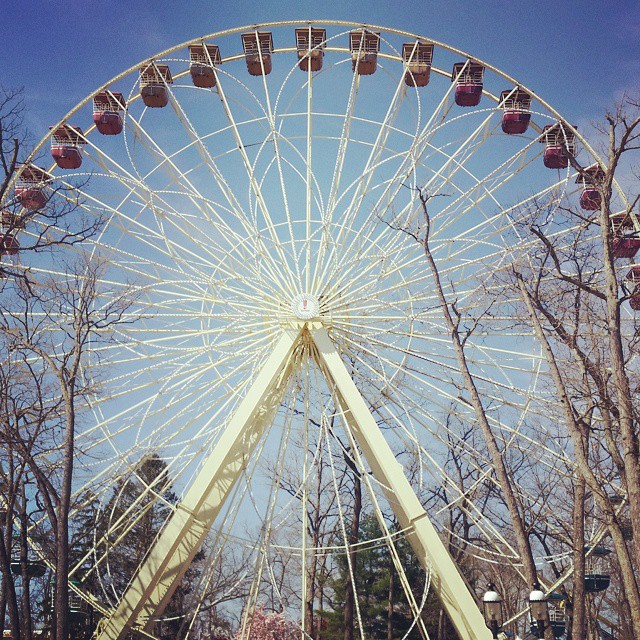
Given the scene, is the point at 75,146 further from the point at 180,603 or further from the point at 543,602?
the point at 180,603

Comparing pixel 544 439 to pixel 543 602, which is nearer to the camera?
pixel 543 602

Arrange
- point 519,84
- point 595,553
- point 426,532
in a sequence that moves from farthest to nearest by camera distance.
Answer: point 519,84
point 595,553
point 426,532

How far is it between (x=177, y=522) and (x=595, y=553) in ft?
30.6

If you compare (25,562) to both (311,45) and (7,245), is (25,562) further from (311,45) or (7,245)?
(311,45)

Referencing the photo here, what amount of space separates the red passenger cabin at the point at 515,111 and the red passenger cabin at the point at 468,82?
64 centimetres

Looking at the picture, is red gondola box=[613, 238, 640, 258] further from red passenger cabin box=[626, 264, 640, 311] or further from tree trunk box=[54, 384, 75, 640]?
tree trunk box=[54, 384, 75, 640]

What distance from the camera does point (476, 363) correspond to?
16922mm

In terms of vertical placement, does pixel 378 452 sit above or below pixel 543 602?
above

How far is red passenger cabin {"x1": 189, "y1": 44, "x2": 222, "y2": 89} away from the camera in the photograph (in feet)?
60.1

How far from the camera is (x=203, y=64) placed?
59.8ft

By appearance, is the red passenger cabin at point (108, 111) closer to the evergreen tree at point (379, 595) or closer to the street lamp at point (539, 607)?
the street lamp at point (539, 607)

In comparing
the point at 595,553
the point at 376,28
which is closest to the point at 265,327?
the point at 376,28

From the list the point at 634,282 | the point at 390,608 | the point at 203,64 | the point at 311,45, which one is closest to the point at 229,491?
the point at 203,64

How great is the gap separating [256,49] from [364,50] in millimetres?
2677
